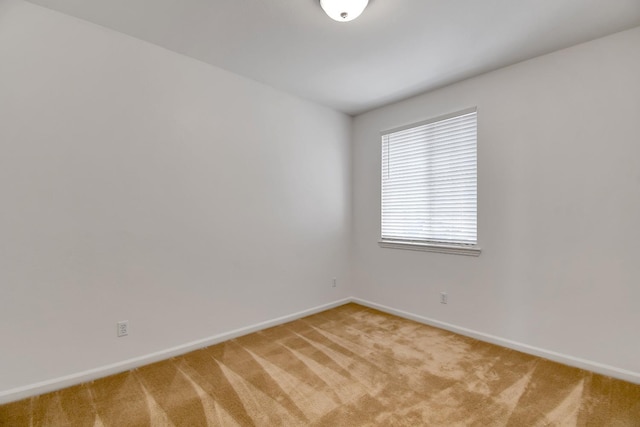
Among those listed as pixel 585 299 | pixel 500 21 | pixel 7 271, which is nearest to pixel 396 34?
pixel 500 21

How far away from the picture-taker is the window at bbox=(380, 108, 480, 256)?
10.1ft

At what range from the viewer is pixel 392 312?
3.73 meters

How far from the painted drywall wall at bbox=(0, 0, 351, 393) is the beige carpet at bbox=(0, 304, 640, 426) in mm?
342

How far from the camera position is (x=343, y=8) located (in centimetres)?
188

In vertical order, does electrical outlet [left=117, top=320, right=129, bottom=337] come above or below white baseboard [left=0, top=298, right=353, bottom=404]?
above

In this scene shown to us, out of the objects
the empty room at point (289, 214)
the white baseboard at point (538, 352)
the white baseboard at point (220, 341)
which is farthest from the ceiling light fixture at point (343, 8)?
the white baseboard at point (538, 352)

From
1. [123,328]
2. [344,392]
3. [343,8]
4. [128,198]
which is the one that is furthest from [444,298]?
[128,198]

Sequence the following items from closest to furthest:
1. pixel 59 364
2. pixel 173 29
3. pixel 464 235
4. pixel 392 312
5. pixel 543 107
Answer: pixel 59 364
pixel 173 29
pixel 543 107
pixel 464 235
pixel 392 312

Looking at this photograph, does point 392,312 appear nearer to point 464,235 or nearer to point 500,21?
point 464,235

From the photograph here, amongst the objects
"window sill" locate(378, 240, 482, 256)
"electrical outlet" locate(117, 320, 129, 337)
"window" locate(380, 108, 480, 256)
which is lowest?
"electrical outlet" locate(117, 320, 129, 337)

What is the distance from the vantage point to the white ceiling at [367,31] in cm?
201

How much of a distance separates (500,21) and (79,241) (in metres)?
3.52

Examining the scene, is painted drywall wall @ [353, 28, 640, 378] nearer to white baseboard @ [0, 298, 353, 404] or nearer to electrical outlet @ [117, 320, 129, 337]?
white baseboard @ [0, 298, 353, 404]

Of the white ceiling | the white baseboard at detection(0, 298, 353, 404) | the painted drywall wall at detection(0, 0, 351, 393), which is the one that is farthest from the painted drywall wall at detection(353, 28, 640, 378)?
the white baseboard at detection(0, 298, 353, 404)
